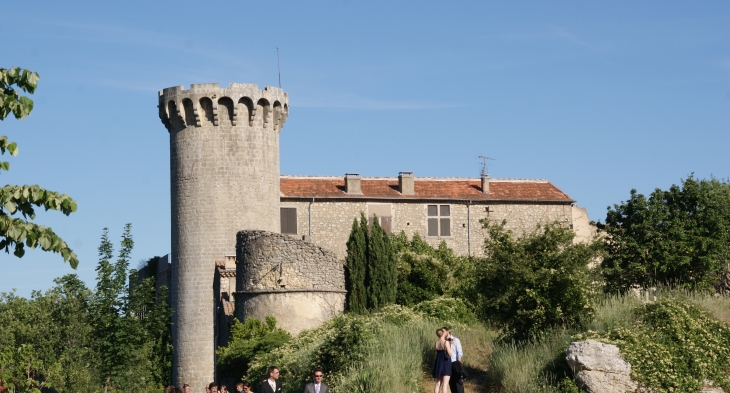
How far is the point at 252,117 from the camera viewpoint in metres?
38.5

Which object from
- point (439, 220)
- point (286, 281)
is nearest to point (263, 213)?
point (439, 220)

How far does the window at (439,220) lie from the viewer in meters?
43.5

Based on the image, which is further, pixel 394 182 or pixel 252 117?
pixel 394 182

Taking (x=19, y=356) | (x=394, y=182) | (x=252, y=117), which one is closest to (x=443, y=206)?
(x=394, y=182)

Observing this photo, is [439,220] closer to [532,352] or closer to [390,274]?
[390,274]

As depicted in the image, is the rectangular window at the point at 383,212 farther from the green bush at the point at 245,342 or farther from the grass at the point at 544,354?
the grass at the point at 544,354

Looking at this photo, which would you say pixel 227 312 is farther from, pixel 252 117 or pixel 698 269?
pixel 698 269

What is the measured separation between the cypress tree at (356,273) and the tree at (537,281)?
1090 cm

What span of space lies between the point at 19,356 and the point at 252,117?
26.8 metres

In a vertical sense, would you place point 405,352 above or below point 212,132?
below

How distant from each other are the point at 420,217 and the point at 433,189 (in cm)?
178

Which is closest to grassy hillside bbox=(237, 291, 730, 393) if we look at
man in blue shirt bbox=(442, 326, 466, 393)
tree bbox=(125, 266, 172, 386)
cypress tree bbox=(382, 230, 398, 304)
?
man in blue shirt bbox=(442, 326, 466, 393)

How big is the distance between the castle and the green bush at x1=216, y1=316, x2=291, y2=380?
40cm

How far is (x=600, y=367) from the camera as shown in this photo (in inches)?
677
